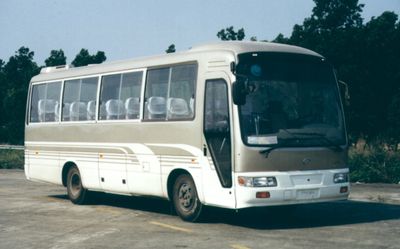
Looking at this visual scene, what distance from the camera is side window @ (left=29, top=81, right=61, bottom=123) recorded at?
60.3 feet

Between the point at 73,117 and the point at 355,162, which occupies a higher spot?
the point at 73,117

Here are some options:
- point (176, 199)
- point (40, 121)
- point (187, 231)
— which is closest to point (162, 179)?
point (176, 199)

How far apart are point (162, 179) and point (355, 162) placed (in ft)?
37.6

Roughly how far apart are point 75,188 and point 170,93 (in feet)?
16.2

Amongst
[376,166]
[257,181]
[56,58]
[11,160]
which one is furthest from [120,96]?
[56,58]

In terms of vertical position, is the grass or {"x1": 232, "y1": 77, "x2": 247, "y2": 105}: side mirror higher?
{"x1": 232, "y1": 77, "x2": 247, "y2": 105}: side mirror

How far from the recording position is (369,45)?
5328 centimetres

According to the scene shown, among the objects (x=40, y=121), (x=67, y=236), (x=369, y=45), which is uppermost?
(x=369, y=45)

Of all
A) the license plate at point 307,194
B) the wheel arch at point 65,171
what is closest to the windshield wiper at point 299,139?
the license plate at point 307,194

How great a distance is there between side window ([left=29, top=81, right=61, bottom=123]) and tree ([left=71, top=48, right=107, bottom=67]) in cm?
5765

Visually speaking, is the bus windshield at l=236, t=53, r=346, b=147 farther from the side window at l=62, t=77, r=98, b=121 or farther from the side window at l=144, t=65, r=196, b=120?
the side window at l=62, t=77, r=98, b=121

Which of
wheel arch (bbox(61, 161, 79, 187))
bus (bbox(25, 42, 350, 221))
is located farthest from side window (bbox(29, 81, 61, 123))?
bus (bbox(25, 42, 350, 221))

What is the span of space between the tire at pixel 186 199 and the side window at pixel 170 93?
121 centimetres

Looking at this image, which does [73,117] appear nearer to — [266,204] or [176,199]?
[176,199]
